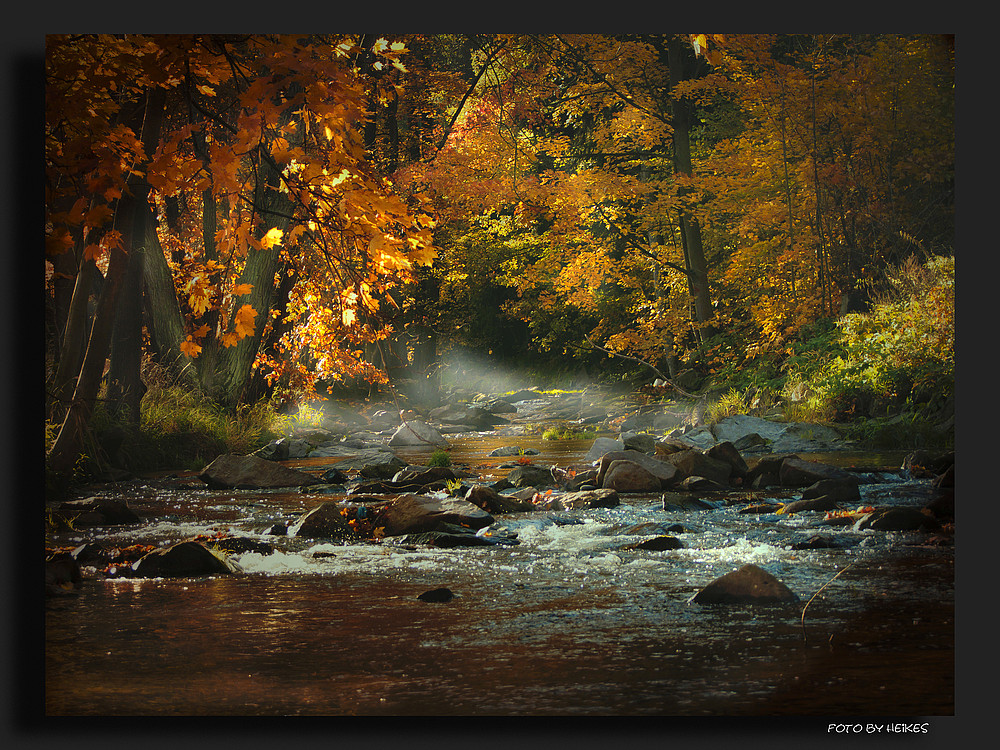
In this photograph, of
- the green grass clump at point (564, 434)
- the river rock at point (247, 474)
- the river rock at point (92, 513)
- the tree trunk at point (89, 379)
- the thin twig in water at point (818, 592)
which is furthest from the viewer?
the green grass clump at point (564, 434)

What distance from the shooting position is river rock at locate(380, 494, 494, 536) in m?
4.30

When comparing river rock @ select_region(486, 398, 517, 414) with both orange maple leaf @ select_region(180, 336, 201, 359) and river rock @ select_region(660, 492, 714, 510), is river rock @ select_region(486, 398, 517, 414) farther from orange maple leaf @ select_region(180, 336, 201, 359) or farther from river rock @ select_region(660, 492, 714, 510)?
orange maple leaf @ select_region(180, 336, 201, 359)

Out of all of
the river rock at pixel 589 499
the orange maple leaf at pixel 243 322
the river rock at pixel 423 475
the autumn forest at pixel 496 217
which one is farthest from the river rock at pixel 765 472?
the orange maple leaf at pixel 243 322

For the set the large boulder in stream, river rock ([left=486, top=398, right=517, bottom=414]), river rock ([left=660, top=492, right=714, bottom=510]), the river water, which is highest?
river rock ([left=486, top=398, right=517, bottom=414])

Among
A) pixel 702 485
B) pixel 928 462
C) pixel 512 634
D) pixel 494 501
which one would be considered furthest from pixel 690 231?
pixel 512 634

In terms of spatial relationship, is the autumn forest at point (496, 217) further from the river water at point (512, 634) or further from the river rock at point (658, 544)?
the river rock at point (658, 544)

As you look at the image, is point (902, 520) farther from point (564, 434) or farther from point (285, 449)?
point (285, 449)

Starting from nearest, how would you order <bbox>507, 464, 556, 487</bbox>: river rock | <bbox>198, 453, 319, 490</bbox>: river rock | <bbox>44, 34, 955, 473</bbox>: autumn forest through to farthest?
1. <bbox>44, 34, 955, 473</bbox>: autumn forest
2. <bbox>198, 453, 319, 490</bbox>: river rock
3. <bbox>507, 464, 556, 487</bbox>: river rock

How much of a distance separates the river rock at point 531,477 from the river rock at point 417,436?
1.58ft

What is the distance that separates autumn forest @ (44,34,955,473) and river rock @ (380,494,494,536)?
25.2 inches

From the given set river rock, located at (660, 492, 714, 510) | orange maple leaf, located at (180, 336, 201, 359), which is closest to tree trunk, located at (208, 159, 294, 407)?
orange maple leaf, located at (180, 336, 201, 359)

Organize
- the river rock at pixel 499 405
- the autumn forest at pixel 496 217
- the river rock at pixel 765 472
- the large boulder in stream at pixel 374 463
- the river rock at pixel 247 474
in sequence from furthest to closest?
the river rock at pixel 765 472
the river rock at pixel 499 405
the large boulder in stream at pixel 374 463
the river rock at pixel 247 474
the autumn forest at pixel 496 217

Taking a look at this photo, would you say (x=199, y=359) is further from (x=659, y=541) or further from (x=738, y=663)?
(x=738, y=663)

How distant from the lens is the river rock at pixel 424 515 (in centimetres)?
430
